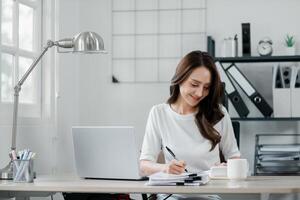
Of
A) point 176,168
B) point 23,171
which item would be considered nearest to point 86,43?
point 23,171

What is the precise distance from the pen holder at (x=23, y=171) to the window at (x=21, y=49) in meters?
0.57

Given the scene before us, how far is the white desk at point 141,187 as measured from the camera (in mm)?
1916

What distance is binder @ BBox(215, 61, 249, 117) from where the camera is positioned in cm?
346

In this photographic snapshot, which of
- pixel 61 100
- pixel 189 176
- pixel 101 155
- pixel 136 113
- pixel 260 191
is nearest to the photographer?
pixel 260 191

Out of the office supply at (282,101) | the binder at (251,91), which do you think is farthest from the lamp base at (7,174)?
the office supply at (282,101)

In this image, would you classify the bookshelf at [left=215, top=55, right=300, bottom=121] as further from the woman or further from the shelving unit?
the woman

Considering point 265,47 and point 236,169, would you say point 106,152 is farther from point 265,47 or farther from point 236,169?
point 265,47

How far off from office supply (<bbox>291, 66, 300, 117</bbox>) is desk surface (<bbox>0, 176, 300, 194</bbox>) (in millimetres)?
1138

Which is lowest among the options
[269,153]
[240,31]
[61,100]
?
[269,153]

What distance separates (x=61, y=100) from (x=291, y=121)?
143 centimetres

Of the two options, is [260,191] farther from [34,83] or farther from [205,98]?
[34,83]

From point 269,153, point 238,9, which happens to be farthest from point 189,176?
point 238,9

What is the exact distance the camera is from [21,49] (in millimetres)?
3100

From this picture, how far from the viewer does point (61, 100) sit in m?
3.51
